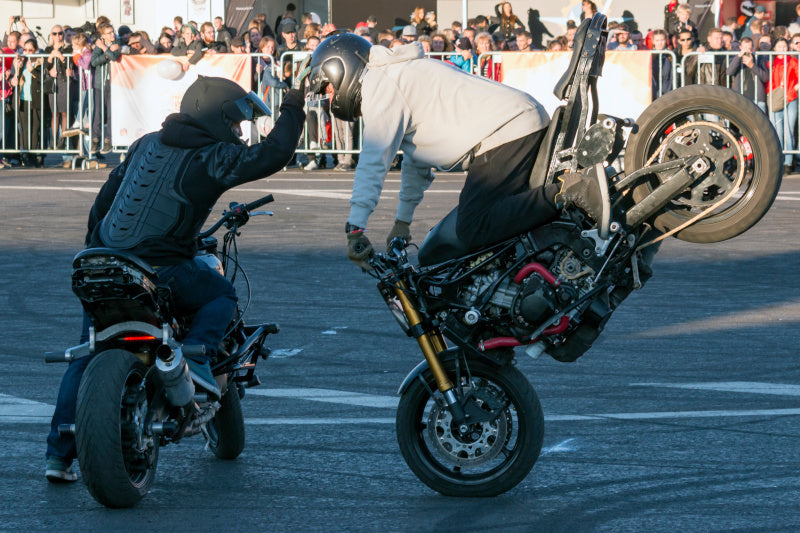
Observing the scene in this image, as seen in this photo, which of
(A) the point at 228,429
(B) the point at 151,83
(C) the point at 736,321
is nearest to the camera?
(A) the point at 228,429

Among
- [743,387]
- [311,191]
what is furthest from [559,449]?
[311,191]

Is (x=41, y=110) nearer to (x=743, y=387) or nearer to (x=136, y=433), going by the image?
(x=743, y=387)

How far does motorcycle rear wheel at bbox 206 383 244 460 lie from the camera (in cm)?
599

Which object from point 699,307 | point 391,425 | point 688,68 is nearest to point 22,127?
point 688,68

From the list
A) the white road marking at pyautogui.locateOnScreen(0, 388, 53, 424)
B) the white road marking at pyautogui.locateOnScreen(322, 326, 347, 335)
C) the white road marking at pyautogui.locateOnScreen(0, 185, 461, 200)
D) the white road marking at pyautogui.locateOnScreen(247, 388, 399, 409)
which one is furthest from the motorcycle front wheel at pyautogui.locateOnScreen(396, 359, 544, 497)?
the white road marking at pyautogui.locateOnScreen(0, 185, 461, 200)

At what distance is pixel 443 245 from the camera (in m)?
5.59

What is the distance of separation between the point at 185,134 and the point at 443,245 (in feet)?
3.64

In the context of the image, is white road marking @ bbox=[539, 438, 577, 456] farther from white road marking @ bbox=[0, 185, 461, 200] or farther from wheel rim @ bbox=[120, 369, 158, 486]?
white road marking @ bbox=[0, 185, 461, 200]

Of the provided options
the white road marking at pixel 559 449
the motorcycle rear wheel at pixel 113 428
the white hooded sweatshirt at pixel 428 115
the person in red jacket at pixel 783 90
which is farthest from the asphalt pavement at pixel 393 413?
the person in red jacket at pixel 783 90

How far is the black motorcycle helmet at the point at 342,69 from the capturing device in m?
5.66

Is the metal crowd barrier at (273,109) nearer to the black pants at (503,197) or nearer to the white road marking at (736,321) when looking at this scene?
the white road marking at (736,321)

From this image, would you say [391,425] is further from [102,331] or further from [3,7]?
[3,7]

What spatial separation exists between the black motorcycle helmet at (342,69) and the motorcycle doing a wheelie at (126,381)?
3.43ft

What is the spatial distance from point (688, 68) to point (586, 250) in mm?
13891
